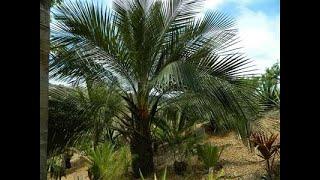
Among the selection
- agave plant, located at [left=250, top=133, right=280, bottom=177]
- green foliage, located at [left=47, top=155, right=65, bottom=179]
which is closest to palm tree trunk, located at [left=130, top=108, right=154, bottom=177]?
green foliage, located at [left=47, top=155, right=65, bottom=179]

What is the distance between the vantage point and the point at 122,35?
11.3ft

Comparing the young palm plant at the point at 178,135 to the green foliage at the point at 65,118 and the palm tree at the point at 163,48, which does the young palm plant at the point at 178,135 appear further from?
the green foliage at the point at 65,118

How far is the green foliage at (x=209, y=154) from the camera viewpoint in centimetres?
441

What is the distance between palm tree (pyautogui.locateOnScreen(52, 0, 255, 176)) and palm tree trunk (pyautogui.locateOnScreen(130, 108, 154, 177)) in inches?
18.3

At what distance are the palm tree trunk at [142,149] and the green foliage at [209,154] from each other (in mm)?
662

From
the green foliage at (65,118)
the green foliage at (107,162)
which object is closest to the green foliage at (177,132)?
the green foliage at (107,162)

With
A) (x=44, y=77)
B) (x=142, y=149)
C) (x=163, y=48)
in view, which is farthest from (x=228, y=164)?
(x=44, y=77)

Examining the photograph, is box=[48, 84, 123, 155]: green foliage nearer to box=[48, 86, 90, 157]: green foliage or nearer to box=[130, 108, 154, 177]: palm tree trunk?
box=[48, 86, 90, 157]: green foliage

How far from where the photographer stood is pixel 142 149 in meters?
4.04

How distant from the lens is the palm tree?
10.4 ft

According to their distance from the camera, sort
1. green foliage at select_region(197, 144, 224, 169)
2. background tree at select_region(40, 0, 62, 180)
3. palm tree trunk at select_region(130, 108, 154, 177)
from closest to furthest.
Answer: background tree at select_region(40, 0, 62, 180)
palm tree trunk at select_region(130, 108, 154, 177)
green foliage at select_region(197, 144, 224, 169)
